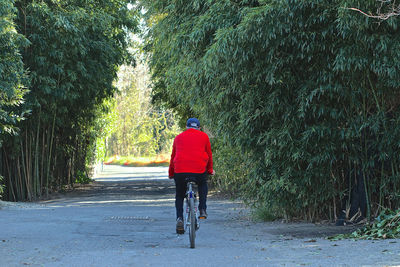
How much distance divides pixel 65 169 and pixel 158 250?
818 inches

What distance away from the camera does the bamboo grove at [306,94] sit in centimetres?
1001

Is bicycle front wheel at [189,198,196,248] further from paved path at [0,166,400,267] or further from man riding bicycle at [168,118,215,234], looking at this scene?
man riding bicycle at [168,118,215,234]

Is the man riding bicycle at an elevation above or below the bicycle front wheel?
above

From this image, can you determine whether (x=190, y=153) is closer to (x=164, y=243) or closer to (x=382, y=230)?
(x=164, y=243)

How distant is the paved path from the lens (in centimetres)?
768

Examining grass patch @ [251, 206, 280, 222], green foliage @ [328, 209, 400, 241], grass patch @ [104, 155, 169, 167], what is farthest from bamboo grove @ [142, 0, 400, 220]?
grass patch @ [104, 155, 169, 167]

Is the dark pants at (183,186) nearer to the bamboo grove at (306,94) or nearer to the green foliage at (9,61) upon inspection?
the bamboo grove at (306,94)

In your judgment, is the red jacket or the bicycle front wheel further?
the red jacket

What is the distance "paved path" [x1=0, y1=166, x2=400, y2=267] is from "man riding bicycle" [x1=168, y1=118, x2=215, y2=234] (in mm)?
666

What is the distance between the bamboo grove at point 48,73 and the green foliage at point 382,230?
952cm

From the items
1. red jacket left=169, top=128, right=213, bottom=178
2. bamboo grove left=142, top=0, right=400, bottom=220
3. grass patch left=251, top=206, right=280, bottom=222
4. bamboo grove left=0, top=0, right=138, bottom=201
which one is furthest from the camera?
bamboo grove left=0, top=0, right=138, bottom=201

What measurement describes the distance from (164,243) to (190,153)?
4.80ft

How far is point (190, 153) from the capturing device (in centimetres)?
950

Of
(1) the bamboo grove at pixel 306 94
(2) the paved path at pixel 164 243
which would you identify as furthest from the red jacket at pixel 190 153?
(1) the bamboo grove at pixel 306 94
